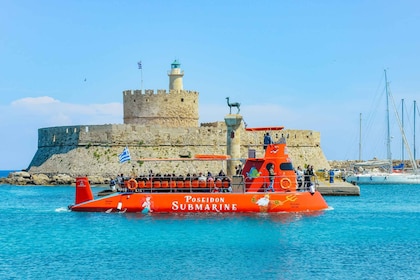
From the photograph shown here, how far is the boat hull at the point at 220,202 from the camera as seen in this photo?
26500mm

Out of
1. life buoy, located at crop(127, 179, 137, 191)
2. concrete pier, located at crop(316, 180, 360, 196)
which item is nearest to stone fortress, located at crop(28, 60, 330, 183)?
concrete pier, located at crop(316, 180, 360, 196)

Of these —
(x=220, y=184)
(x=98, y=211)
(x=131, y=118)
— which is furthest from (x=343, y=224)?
(x=131, y=118)

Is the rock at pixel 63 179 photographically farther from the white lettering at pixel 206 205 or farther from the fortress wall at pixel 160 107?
the white lettering at pixel 206 205

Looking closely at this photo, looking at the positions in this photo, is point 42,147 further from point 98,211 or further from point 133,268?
point 133,268

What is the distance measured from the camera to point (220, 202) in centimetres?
2669

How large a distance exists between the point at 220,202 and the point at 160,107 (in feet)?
106

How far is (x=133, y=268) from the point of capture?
18.2 m

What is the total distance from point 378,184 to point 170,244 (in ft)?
145

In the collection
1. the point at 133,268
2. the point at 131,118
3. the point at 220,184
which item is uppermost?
the point at 131,118

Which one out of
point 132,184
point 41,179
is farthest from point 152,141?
point 132,184

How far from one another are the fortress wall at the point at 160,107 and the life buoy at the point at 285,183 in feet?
106

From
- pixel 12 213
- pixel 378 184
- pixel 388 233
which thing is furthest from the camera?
pixel 378 184

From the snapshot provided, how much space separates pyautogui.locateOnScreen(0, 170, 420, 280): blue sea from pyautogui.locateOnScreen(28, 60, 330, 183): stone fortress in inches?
965

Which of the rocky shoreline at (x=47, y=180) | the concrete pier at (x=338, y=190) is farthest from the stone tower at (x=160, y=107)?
the concrete pier at (x=338, y=190)
